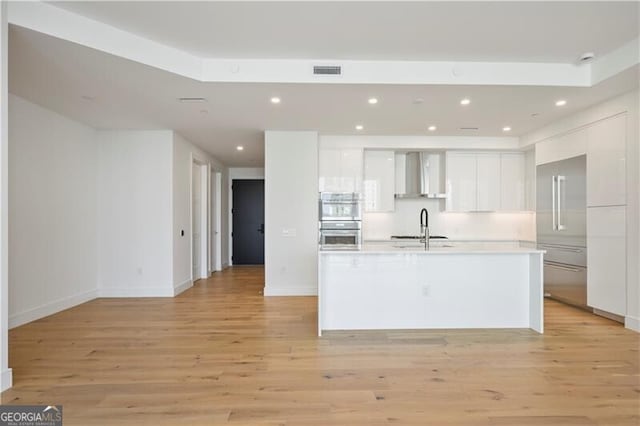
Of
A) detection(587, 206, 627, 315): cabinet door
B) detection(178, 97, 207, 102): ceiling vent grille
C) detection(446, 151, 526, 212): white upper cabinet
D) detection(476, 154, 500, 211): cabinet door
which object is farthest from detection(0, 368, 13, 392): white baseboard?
detection(476, 154, 500, 211): cabinet door

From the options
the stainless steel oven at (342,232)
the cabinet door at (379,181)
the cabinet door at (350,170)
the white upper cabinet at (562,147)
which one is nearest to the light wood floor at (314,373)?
the stainless steel oven at (342,232)

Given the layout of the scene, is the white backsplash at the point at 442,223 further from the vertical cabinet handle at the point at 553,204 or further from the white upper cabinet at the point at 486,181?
the vertical cabinet handle at the point at 553,204

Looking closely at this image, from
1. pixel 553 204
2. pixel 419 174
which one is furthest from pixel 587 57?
pixel 419 174

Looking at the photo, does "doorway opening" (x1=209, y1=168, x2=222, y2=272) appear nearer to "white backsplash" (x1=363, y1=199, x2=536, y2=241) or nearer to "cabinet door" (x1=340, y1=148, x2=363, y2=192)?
"cabinet door" (x1=340, y1=148, x2=363, y2=192)

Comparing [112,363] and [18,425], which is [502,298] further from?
[18,425]

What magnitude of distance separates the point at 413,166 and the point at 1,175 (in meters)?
5.68

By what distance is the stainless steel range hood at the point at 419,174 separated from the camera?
21.2 feet

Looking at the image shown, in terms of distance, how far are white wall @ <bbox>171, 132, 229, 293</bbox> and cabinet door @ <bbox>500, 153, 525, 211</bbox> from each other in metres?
5.49

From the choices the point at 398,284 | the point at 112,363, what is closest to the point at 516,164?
the point at 398,284

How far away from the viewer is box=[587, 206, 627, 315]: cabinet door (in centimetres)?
398

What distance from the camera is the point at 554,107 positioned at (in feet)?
14.5

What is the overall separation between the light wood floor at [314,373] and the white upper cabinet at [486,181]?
8.32 feet

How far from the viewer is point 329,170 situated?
6031 millimetres

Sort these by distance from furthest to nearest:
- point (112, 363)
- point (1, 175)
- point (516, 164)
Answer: point (516, 164)
point (112, 363)
point (1, 175)
